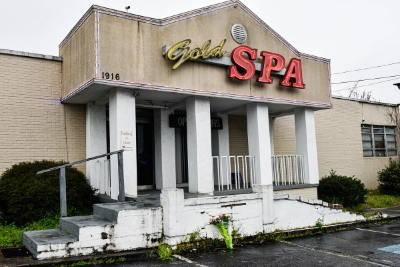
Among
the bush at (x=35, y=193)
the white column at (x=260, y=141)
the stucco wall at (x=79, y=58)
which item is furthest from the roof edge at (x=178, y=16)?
the bush at (x=35, y=193)

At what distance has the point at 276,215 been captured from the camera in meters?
8.77

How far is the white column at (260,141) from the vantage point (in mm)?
11203

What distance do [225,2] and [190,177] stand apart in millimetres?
5019

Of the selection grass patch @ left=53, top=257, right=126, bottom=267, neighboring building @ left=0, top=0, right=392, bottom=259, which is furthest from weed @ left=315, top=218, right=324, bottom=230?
grass patch @ left=53, top=257, right=126, bottom=267

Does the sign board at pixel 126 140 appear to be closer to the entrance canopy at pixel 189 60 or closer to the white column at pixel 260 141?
the entrance canopy at pixel 189 60

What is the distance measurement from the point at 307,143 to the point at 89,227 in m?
8.37

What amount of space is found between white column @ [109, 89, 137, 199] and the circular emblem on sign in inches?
144

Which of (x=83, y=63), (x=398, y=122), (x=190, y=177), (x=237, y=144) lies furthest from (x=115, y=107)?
(x=398, y=122)

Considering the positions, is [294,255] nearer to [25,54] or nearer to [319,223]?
[319,223]

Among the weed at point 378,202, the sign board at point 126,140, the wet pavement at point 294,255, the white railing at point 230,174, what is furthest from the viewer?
the weed at point 378,202

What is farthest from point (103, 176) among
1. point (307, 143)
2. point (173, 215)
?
point (307, 143)

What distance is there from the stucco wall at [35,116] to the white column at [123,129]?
1.83 m

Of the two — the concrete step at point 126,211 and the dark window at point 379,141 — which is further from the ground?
the dark window at point 379,141

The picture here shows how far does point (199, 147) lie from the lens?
32.2ft
